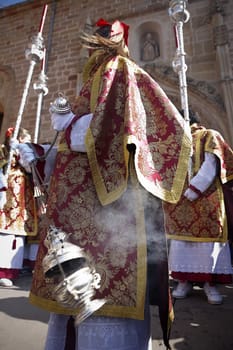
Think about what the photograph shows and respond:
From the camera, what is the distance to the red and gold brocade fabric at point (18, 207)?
2.99 m

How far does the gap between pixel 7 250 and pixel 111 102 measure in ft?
8.24

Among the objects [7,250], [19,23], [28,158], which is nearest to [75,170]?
[28,158]

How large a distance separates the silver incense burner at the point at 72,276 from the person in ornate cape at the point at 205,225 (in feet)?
5.36

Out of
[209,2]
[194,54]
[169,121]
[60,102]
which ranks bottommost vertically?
[169,121]

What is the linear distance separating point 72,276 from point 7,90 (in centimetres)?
818

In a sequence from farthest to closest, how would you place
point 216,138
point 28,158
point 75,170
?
point 216,138 → point 28,158 → point 75,170

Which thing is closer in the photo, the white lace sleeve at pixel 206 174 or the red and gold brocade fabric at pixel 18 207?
the white lace sleeve at pixel 206 174

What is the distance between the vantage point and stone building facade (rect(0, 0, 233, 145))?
5.39 metres

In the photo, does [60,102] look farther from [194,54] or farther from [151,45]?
[151,45]

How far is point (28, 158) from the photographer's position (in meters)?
1.60

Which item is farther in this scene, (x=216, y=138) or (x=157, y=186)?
(x=216, y=138)

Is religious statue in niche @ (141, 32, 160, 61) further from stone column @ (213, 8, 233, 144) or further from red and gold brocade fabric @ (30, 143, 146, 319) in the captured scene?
red and gold brocade fabric @ (30, 143, 146, 319)

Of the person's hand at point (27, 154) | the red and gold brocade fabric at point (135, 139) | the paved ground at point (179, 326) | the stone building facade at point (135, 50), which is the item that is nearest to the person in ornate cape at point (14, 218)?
the paved ground at point (179, 326)

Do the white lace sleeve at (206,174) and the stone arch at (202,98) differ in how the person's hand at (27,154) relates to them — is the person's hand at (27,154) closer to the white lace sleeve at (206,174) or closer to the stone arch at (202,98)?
the white lace sleeve at (206,174)
